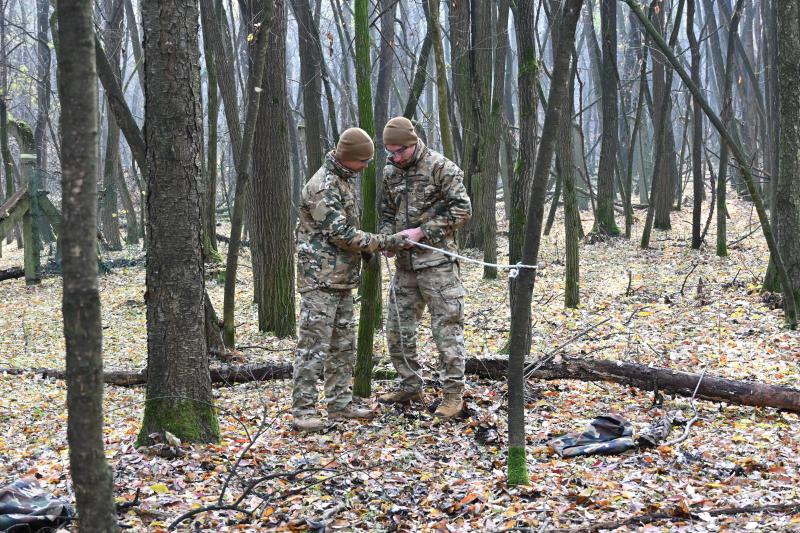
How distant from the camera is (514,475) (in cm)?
428

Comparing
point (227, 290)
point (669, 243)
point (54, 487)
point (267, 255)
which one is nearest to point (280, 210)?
point (267, 255)

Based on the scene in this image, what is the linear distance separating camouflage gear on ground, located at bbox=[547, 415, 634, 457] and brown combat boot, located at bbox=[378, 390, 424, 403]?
135 cm

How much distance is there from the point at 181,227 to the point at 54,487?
68.1 inches

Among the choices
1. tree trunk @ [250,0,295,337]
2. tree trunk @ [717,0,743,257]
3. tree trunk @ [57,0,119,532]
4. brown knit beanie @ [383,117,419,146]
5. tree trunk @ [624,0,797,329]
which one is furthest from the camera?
tree trunk @ [717,0,743,257]

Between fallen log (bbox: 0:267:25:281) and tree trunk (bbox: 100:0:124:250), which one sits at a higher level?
tree trunk (bbox: 100:0:124:250)

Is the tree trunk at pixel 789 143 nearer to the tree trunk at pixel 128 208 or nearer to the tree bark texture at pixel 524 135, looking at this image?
the tree bark texture at pixel 524 135

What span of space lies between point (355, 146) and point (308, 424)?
2.17m

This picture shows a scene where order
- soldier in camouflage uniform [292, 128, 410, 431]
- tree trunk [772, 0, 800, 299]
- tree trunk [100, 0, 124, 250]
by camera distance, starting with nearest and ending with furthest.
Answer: soldier in camouflage uniform [292, 128, 410, 431]
tree trunk [772, 0, 800, 299]
tree trunk [100, 0, 124, 250]

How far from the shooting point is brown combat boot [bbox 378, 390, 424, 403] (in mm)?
6156

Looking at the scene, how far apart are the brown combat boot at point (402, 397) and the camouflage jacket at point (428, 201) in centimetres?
105

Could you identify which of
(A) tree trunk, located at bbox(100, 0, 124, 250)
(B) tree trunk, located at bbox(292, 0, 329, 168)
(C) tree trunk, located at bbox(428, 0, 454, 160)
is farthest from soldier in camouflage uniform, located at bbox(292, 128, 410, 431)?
(A) tree trunk, located at bbox(100, 0, 124, 250)

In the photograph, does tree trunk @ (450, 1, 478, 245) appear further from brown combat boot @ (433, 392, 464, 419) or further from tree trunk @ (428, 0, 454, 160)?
brown combat boot @ (433, 392, 464, 419)

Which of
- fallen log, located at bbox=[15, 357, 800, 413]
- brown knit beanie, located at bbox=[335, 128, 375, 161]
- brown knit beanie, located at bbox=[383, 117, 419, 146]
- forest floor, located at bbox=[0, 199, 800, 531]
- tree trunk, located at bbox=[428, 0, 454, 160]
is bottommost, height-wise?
forest floor, located at bbox=[0, 199, 800, 531]

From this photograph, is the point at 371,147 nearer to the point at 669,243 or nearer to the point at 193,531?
the point at 193,531
